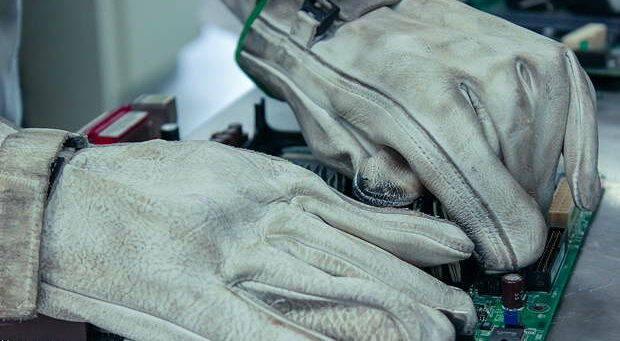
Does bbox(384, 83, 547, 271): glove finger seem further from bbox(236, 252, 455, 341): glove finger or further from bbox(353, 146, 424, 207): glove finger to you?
bbox(236, 252, 455, 341): glove finger

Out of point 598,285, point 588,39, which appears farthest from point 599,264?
point 588,39

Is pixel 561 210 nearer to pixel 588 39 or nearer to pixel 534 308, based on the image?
pixel 534 308

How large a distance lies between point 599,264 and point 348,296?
458 millimetres

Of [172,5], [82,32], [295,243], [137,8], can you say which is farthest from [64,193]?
[172,5]

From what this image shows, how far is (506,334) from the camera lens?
118 cm

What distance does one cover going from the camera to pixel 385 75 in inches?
55.4

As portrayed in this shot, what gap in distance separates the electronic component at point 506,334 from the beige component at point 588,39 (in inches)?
41.2

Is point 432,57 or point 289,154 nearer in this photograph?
point 432,57

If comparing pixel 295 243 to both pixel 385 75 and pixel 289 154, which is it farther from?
pixel 289 154

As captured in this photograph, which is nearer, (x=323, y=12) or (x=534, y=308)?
(x=534, y=308)

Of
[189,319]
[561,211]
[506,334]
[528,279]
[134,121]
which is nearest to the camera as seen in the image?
[189,319]

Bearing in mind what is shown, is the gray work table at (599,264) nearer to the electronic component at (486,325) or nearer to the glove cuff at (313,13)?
the electronic component at (486,325)

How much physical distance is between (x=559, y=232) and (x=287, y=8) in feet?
1.73

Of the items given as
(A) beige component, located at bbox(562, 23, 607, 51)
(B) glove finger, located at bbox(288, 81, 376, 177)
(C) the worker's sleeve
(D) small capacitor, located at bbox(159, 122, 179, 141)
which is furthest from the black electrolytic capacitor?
(C) the worker's sleeve
